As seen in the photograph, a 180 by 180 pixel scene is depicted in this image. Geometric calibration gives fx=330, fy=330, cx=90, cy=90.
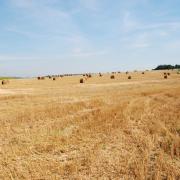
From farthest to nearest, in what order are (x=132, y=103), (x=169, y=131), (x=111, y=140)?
1. (x=132, y=103)
2. (x=169, y=131)
3. (x=111, y=140)

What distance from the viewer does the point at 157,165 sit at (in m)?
8.30

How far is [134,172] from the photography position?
7.95 m

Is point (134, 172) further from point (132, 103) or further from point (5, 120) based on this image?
point (132, 103)

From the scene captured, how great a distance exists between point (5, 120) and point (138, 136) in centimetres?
611

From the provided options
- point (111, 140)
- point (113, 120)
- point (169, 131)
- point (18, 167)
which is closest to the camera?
point (18, 167)

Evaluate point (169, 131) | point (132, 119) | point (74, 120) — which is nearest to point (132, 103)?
point (132, 119)

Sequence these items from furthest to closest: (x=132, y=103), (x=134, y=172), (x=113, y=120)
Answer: (x=132, y=103), (x=113, y=120), (x=134, y=172)

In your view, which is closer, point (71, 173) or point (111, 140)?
point (71, 173)

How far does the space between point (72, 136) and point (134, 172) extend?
150 inches

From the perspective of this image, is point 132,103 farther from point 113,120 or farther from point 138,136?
point 138,136

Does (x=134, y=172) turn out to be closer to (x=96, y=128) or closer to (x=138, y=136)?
(x=138, y=136)

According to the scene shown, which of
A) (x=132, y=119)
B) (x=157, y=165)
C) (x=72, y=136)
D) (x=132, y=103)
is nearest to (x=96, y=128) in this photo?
(x=72, y=136)

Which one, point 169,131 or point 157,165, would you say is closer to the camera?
point 157,165

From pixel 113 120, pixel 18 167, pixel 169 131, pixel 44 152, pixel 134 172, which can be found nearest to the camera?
pixel 134 172
